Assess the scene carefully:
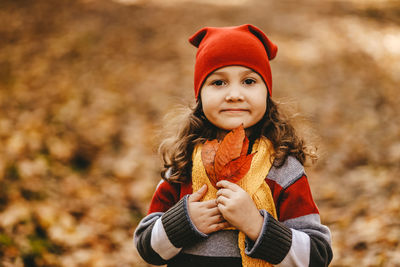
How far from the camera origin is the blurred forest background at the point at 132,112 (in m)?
3.35

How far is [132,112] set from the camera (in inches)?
218

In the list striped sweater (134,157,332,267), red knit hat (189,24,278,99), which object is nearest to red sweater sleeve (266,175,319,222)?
striped sweater (134,157,332,267)

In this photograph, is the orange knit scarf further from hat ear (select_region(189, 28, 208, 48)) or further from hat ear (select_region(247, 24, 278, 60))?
hat ear (select_region(189, 28, 208, 48))

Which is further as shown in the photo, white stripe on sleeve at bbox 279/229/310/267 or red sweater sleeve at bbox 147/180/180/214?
red sweater sleeve at bbox 147/180/180/214

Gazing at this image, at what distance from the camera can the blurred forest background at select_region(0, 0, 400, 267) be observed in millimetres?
3355

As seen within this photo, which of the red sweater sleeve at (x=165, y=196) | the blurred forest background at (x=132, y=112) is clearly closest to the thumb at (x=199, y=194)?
the red sweater sleeve at (x=165, y=196)

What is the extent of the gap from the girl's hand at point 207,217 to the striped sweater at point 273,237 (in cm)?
2

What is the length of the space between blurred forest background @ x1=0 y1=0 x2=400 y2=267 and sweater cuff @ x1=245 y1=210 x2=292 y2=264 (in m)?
0.84

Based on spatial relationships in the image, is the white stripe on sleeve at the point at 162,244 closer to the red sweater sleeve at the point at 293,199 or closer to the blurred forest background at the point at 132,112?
the red sweater sleeve at the point at 293,199

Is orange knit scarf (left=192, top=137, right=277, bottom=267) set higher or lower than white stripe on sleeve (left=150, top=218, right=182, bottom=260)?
higher

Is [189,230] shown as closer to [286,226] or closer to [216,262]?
[216,262]

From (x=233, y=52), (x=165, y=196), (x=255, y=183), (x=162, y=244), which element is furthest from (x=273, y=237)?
(x=233, y=52)

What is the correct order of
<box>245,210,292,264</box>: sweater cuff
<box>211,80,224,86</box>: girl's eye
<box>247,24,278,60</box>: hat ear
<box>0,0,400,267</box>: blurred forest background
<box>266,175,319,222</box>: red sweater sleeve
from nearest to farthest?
<box>245,210,292,264</box>: sweater cuff < <box>266,175,319,222</box>: red sweater sleeve < <box>211,80,224,86</box>: girl's eye < <box>247,24,278,60</box>: hat ear < <box>0,0,400,267</box>: blurred forest background

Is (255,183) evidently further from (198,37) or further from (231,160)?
(198,37)
